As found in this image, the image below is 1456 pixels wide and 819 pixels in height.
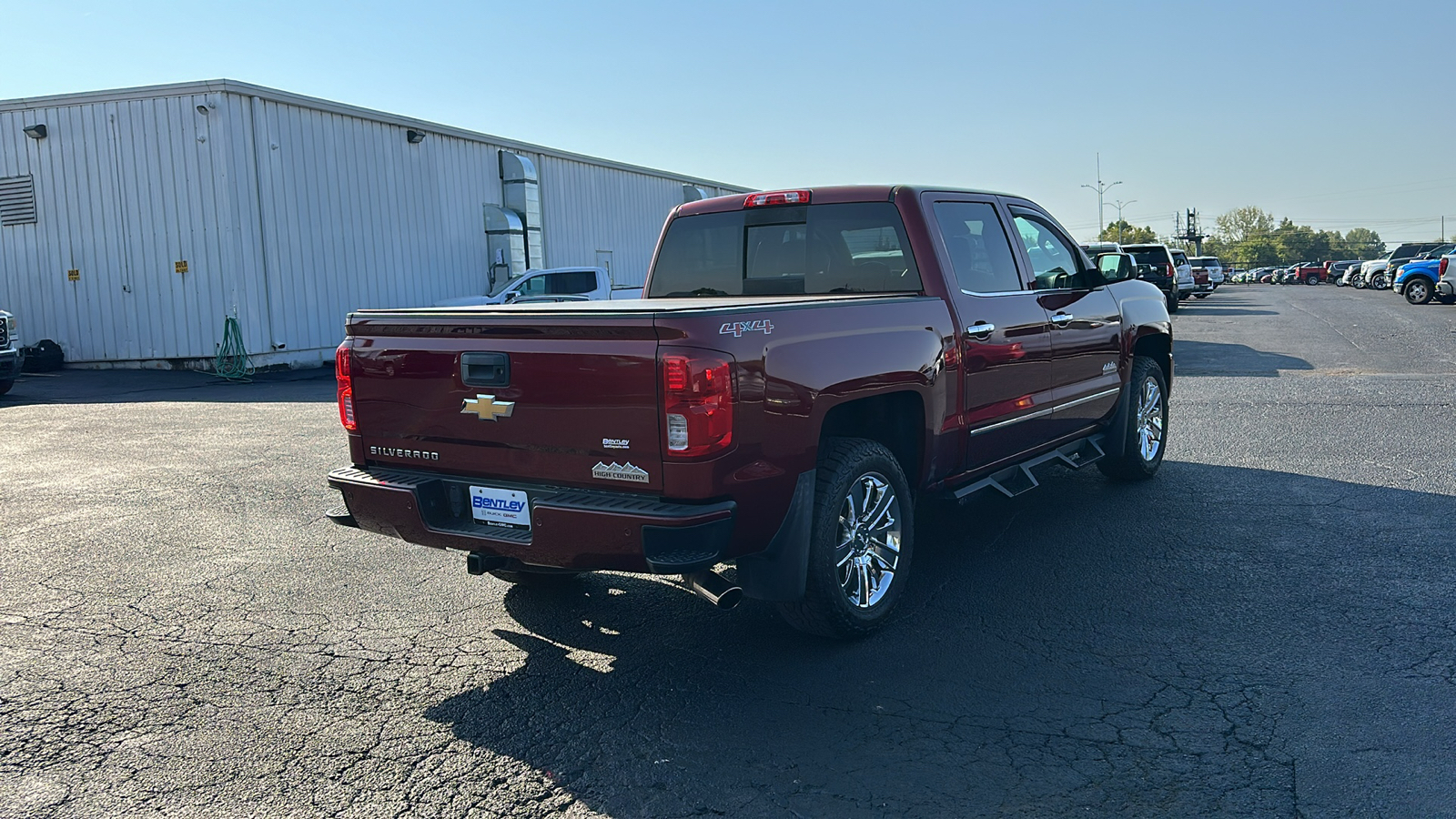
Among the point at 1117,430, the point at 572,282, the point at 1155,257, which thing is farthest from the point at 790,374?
the point at 1155,257

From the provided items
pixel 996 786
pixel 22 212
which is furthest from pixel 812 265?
pixel 22 212

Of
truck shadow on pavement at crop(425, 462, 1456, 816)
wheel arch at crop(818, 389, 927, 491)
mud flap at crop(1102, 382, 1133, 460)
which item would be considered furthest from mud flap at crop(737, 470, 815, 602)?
mud flap at crop(1102, 382, 1133, 460)

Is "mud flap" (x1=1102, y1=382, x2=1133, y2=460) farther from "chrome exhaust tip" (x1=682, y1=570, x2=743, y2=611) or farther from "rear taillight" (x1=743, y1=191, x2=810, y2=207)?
"chrome exhaust tip" (x1=682, y1=570, x2=743, y2=611)

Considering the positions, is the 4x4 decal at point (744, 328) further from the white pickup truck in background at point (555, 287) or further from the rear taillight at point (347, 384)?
the white pickup truck in background at point (555, 287)

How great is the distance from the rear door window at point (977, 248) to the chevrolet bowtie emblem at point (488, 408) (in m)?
2.45

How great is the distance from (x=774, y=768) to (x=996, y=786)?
69 centimetres

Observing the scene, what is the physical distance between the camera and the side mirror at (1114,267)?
694 cm

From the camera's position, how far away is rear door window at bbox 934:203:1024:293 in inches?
220

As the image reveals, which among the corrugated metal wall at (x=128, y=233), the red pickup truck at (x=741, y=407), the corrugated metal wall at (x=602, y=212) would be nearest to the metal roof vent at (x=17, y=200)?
the corrugated metal wall at (x=128, y=233)

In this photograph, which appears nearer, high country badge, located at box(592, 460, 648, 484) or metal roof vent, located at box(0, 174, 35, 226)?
high country badge, located at box(592, 460, 648, 484)

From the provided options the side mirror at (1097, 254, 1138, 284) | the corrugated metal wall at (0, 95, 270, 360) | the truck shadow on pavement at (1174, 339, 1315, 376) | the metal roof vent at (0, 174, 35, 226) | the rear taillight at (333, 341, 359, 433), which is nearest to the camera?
the rear taillight at (333, 341, 359, 433)

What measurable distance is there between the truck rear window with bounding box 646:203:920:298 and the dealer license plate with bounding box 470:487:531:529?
2187mm

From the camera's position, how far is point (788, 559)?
4.14m

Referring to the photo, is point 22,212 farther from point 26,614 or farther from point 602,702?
point 602,702
